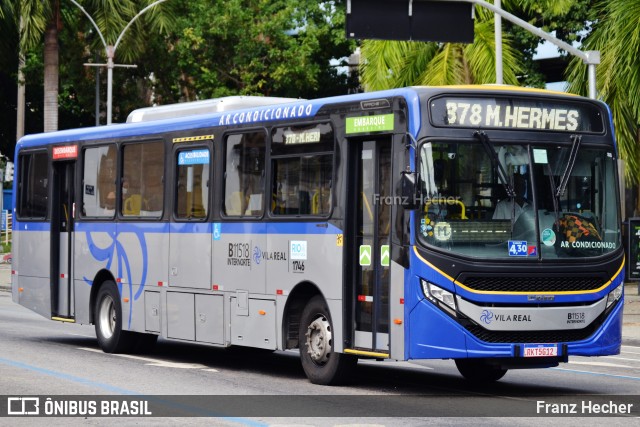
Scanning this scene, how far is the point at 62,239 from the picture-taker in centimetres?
2102

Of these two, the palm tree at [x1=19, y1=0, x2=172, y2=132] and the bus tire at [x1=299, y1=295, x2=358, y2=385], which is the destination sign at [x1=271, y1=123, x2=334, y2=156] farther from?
the palm tree at [x1=19, y1=0, x2=172, y2=132]

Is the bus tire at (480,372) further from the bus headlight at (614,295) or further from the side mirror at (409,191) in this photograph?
the side mirror at (409,191)

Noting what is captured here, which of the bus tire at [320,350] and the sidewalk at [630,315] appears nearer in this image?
the bus tire at [320,350]

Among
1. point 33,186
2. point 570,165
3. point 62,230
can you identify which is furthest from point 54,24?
point 570,165

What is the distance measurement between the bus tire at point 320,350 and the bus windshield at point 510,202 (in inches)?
73.1

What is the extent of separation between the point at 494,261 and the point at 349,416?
242 cm

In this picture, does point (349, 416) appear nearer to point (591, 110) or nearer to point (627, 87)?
point (591, 110)

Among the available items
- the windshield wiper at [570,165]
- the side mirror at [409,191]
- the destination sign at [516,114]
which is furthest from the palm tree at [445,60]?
the side mirror at [409,191]

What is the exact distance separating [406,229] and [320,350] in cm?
201

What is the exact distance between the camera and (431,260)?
1361cm

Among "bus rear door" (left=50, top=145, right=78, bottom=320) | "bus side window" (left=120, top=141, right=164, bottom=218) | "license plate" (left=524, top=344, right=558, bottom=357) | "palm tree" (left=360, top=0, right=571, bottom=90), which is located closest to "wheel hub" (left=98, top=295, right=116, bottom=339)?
"bus rear door" (left=50, top=145, right=78, bottom=320)

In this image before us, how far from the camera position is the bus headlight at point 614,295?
14.4 m

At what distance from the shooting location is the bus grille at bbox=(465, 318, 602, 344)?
13.6 meters

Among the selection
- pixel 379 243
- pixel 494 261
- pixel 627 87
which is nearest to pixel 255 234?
pixel 379 243
